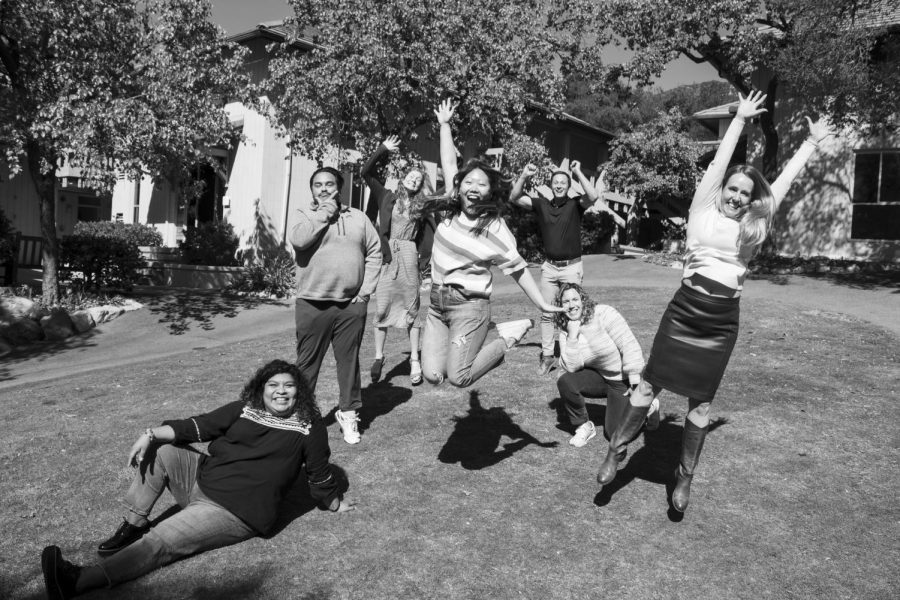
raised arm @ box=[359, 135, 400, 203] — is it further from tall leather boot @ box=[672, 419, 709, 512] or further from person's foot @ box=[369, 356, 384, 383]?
tall leather boot @ box=[672, 419, 709, 512]

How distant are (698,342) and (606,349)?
1.20m

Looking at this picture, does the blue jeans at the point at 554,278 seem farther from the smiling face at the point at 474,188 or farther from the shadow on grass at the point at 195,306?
the shadow on grass at the point at 195,306

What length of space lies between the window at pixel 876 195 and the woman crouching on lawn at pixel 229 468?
790 inches

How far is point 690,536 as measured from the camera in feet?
14.5

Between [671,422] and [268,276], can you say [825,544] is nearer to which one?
[671,422]

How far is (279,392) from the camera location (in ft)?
14.2

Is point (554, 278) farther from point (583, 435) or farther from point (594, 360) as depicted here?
point (583, 435)

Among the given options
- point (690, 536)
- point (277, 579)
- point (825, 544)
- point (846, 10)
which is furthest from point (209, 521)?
point (846, 10)

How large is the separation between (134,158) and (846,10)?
559 inches

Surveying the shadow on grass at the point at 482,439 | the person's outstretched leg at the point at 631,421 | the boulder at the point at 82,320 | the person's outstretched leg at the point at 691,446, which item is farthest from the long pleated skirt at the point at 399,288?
the boulder at the point at 82,320

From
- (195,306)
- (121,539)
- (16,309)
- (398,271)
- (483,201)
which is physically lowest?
(121,539)

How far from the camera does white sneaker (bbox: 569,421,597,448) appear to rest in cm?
581

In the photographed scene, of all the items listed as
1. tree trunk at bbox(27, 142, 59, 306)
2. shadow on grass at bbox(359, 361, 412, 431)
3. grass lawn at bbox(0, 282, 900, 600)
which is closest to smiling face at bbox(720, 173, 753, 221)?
grass lawn at bbox(0, 282, 900, 600)

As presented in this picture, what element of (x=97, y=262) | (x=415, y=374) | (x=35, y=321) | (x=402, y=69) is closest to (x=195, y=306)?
(x=97, y=262)
